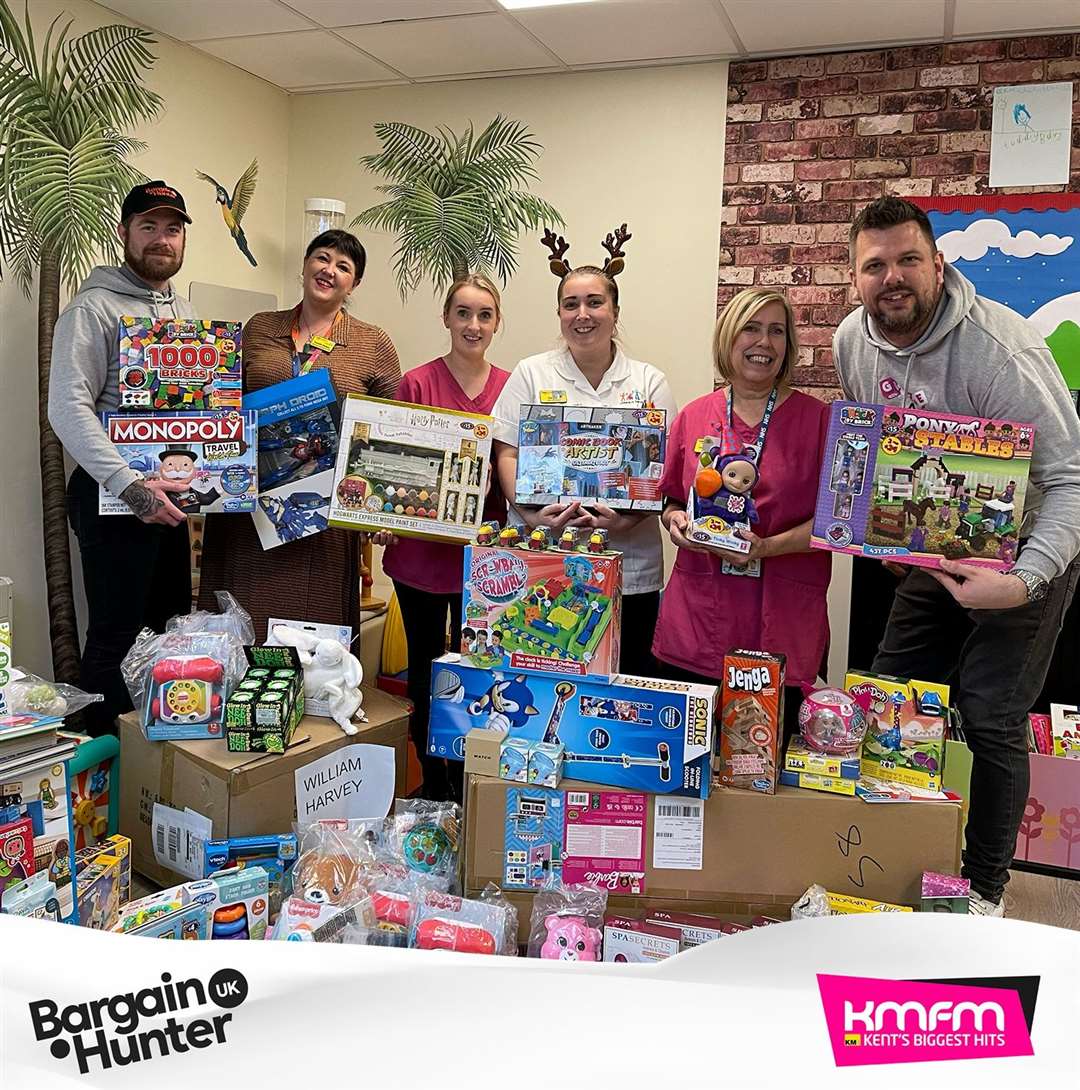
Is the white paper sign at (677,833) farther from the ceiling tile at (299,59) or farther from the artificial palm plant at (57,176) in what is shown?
the ceiling tile at (299,59)

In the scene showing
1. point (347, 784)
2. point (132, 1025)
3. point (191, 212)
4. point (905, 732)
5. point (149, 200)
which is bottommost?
point (347, 784)

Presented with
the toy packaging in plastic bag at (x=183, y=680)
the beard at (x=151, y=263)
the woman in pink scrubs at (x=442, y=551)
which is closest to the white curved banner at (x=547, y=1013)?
the toy packaging in plastic bag at (x=183, y=680)

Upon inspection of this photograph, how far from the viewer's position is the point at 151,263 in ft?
9.36

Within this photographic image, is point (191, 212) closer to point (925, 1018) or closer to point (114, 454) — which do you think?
point (114, 454)

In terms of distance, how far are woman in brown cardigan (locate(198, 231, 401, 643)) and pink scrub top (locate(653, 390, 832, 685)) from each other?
1.08 m

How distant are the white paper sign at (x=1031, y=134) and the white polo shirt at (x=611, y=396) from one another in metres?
1.94

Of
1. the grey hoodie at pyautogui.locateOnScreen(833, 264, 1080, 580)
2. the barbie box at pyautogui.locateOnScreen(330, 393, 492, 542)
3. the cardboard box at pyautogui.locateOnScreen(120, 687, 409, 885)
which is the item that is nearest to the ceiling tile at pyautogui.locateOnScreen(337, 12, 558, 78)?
the barbie box at pyautogui.locateOnScreen(330, 393, 492, 542)

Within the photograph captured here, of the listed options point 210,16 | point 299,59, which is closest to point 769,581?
point 210,16

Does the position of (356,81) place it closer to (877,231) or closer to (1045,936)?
(877,231)

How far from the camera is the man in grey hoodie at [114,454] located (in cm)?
262

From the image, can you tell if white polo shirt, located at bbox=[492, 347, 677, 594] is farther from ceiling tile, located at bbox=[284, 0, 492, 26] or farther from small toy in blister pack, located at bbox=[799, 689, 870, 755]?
ceiling tile, located at bbox=[284, 0, 492, 26]

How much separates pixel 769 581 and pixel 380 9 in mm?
2640

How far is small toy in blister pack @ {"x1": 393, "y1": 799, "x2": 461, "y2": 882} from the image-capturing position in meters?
2.08

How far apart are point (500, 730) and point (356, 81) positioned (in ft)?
11.8
